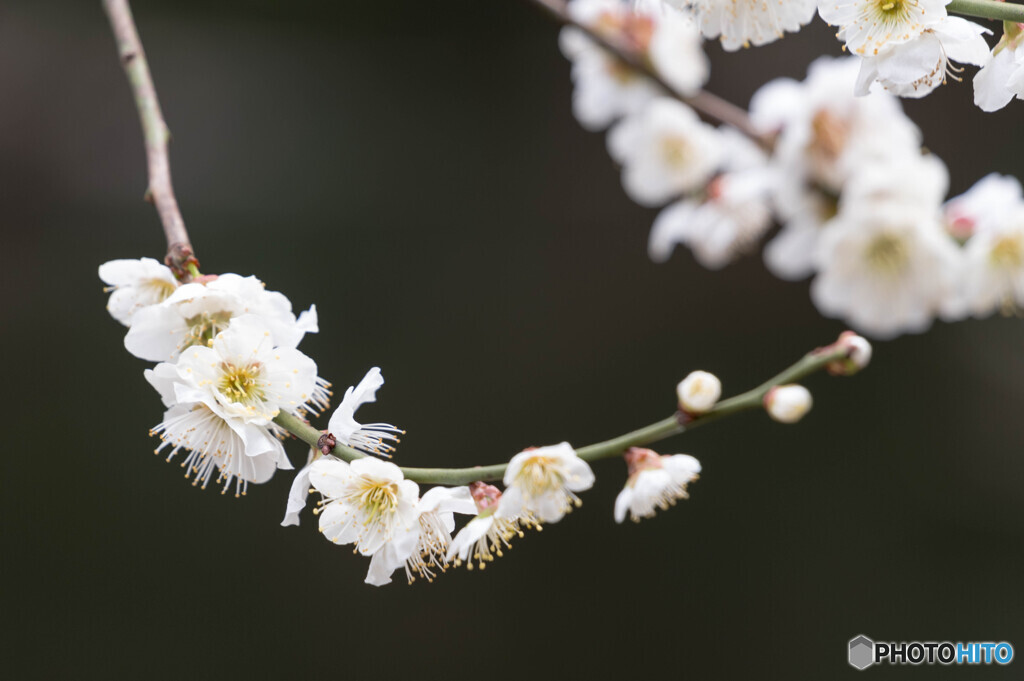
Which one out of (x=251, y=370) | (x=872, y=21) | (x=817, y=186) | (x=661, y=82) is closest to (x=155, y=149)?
(x=251, y=370)

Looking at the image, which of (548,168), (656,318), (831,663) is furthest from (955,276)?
(831,663)

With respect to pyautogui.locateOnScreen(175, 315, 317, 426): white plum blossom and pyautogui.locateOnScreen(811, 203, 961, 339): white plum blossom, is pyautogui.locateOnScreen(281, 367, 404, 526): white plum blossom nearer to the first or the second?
pyautogui.locateOnScreen(175, 315, 317, 426): white plum blossom

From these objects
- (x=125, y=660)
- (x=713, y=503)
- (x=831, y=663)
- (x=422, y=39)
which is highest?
(x=422, y=39)

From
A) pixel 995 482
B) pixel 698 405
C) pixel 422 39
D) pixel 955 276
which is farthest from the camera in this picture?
pixel 995 482

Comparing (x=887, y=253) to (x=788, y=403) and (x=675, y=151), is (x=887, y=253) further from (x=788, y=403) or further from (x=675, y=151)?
(x=788, y=403)

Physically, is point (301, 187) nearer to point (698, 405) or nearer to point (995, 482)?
point (698, 405)

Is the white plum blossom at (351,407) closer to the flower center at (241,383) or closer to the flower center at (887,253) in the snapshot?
the flower center at (241,383)
